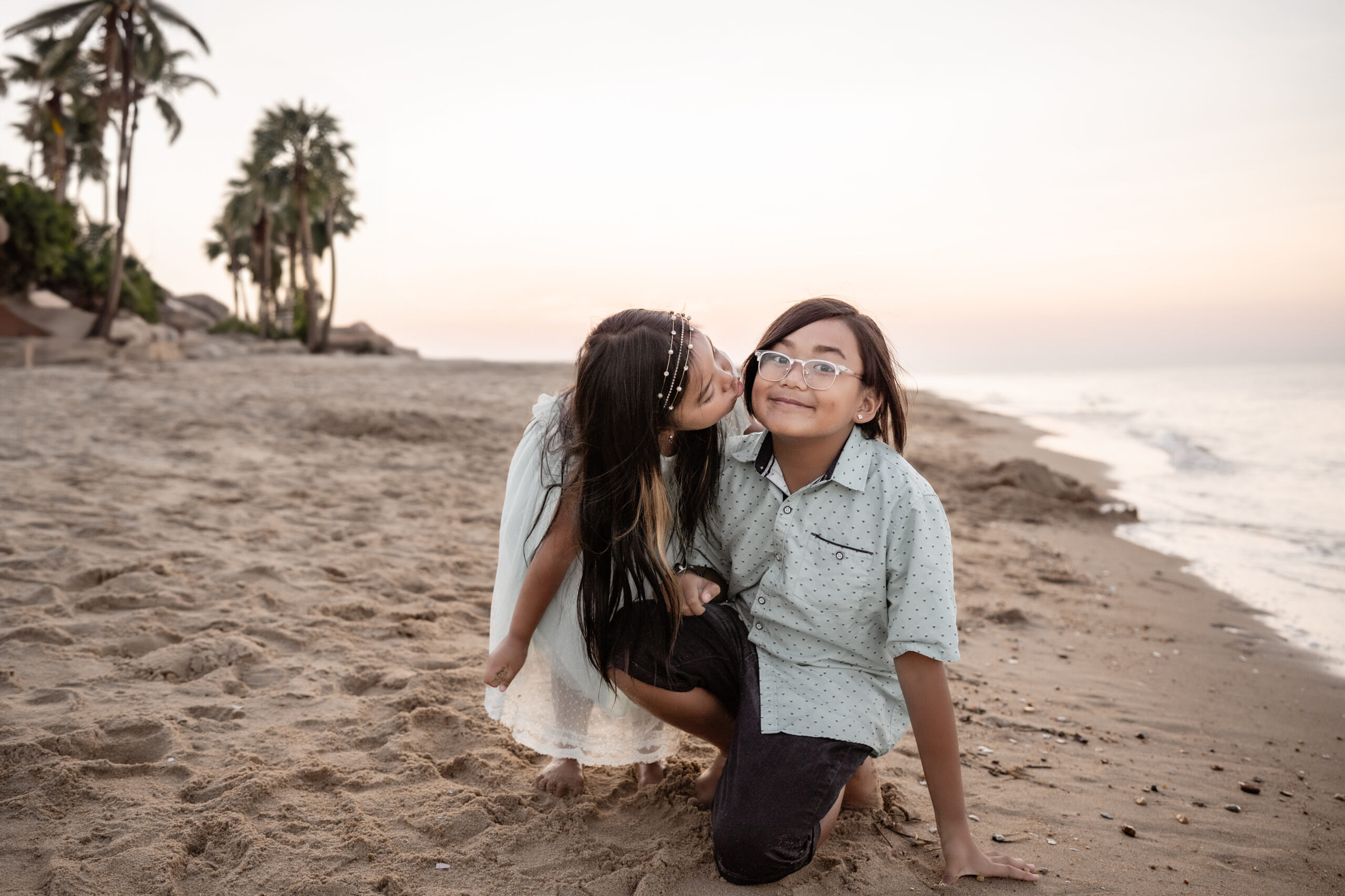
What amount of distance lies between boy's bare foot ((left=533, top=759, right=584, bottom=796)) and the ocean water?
125 inches

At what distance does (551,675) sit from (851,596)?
0.84 metres

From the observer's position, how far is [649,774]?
7.46 ft

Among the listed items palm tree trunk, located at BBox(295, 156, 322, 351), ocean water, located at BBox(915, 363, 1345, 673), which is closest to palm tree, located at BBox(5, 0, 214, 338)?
palm tree trunk, located at BBox(295, 156, 322, 351)

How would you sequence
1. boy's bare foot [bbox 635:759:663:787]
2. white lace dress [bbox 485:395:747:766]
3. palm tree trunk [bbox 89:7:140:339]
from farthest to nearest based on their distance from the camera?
1. palm tree trunk [bbox 89:7:140:339]
2. boy's bare foot [bbox 635:759:663:787]
3. white lace dress [bbox 485:395:747:766]

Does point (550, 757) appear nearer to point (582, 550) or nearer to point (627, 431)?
point (582, 550)

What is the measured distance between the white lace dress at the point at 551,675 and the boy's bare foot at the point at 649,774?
5cm

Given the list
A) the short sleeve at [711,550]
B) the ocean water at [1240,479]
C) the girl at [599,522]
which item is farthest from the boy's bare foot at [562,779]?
the ocean water at [1240,479]

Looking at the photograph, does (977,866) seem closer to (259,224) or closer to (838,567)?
(838,567)

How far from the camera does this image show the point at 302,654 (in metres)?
2.81

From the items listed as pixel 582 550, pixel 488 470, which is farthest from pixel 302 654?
pixel 488 470

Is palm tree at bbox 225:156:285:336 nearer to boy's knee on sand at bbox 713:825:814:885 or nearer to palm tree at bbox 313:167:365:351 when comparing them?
palm tree at bbox 313:167:365:351

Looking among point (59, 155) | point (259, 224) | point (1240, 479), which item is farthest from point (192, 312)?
point (1240, 479)

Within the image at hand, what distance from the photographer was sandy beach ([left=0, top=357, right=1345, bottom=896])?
182cm

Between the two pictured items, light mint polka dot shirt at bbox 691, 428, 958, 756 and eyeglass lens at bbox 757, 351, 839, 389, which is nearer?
light mint polka dot shirt at bbox 691, 428, 958, 756
